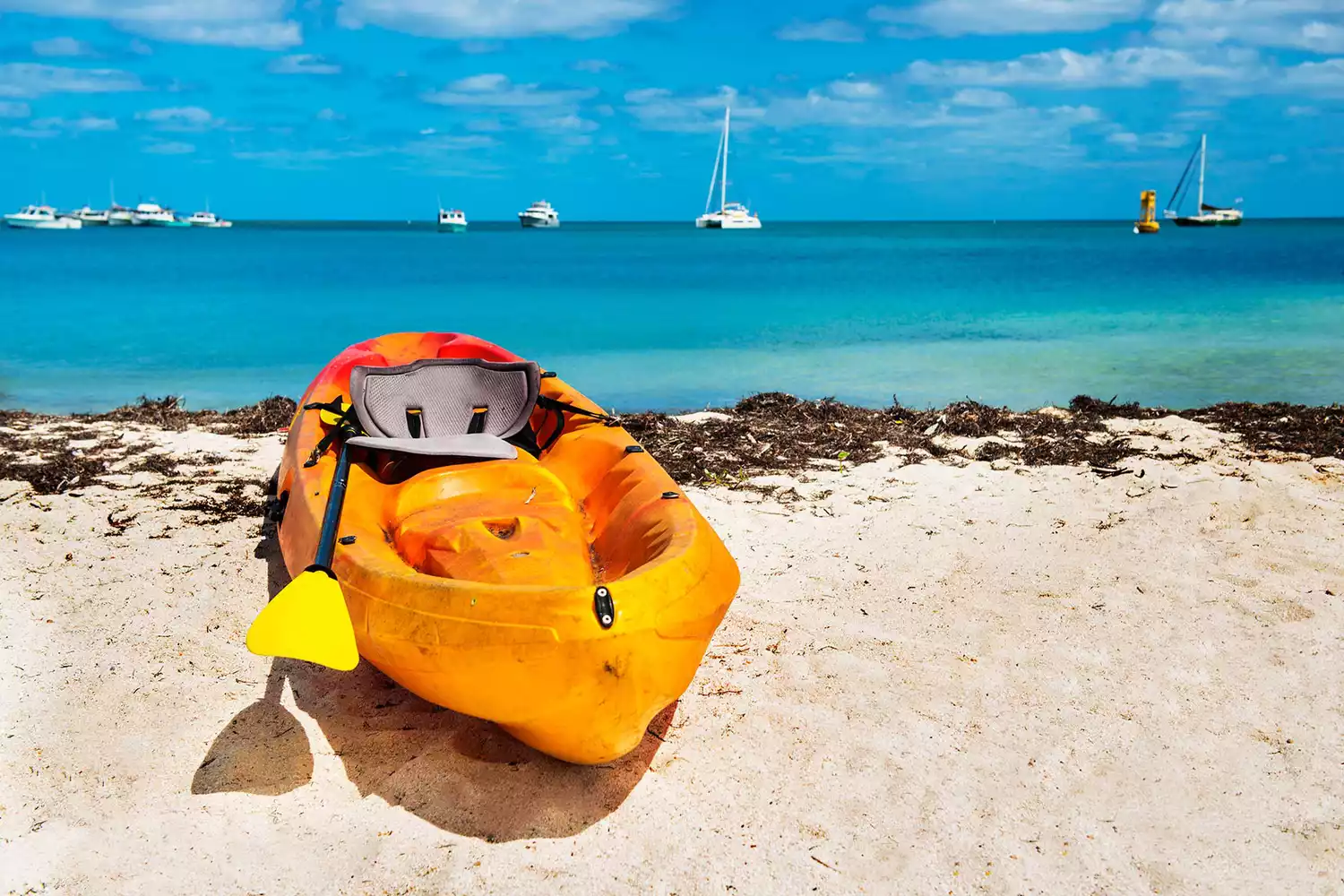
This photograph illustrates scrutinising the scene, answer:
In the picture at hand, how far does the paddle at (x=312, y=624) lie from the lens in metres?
A: 3.05

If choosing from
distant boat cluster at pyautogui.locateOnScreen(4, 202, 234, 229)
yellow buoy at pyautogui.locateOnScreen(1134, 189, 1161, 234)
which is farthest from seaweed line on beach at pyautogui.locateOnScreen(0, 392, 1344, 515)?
distant boat cluster at pyautogui.locateOnScreen(4, 202, 234, 229)

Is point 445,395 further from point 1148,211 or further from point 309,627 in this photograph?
point 1148,211

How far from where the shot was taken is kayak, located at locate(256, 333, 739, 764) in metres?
2.85

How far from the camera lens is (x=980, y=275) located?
34.9 metres

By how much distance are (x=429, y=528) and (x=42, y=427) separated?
6203 mm

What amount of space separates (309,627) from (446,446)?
1.49 meters

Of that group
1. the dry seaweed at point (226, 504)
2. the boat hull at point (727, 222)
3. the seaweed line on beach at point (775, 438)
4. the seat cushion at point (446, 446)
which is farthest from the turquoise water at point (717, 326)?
the boat hull at point (727, 222)

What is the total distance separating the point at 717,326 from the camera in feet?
66.0

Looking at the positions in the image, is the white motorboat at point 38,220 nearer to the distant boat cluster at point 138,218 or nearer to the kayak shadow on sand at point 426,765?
the distant boat cluster at point 138,218

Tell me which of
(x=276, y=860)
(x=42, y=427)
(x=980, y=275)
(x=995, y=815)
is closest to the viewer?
(x=276, y=860)

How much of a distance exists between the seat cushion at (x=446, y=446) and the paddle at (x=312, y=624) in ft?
3.35

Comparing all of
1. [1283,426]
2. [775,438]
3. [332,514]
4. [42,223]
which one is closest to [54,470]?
[332,514]

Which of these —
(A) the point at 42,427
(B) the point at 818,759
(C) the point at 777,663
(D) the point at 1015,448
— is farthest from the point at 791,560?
(A) the point at 42,427

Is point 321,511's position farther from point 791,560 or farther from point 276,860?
point 791,560
